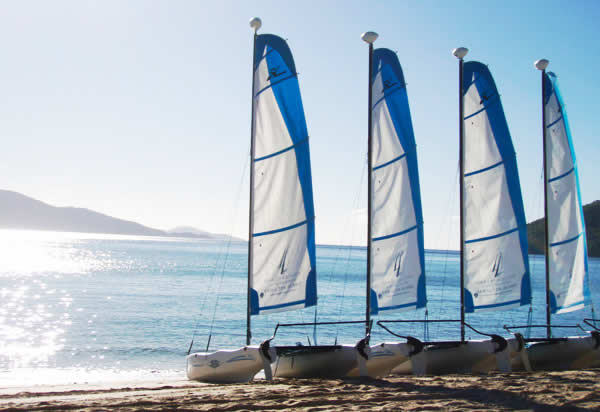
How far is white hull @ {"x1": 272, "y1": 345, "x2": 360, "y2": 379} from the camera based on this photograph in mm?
10281

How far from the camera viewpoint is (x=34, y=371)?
52.3 ft

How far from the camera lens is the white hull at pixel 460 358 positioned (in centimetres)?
1128

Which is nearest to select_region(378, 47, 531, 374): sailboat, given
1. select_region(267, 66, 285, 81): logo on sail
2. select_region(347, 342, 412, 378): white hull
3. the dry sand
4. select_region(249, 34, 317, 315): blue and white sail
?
select_region(347, 342, 412, 378): white hull

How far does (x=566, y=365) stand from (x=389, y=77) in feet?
27.1

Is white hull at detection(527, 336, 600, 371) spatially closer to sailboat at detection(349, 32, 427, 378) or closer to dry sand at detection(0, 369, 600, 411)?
dry sand at detection(0, 369, 600, 411)

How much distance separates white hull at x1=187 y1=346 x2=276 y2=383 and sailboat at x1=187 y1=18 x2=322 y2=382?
100 centimetres

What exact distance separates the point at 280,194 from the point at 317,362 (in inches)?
144

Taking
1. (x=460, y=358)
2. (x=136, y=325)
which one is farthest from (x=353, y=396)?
(x=136, y=325)

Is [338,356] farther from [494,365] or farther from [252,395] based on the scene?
[494,365]

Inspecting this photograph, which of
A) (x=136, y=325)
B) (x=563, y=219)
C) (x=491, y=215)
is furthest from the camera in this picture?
(x=136, y=325)

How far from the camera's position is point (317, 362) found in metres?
10.4

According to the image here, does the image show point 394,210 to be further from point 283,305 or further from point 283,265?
point 283,305

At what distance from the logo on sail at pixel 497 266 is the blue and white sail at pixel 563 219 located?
7.72ft

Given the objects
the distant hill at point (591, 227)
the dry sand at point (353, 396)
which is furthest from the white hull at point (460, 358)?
the distant hill at point (591, 227)
